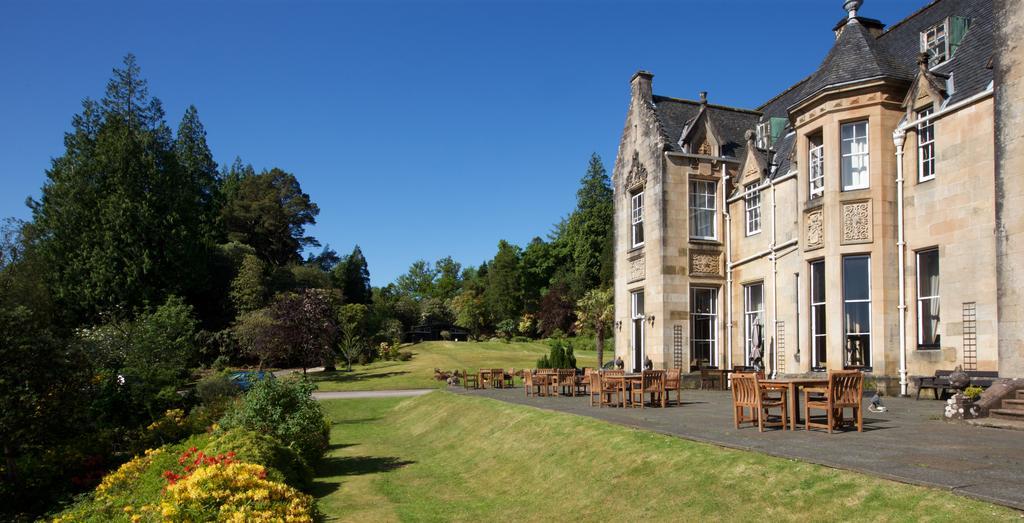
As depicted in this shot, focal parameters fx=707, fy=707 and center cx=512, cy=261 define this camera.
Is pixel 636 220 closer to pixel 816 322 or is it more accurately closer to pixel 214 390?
pixel 816 322

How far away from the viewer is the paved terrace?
264 inches

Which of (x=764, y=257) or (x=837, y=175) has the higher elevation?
(x=837, y=175)

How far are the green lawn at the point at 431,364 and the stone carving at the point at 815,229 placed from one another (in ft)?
70.5

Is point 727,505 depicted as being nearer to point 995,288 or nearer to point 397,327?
point 995,288

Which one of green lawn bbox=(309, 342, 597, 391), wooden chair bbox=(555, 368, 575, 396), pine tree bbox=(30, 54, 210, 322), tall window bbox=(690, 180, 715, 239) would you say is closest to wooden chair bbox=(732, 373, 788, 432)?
wooden chair bbox=(555, 368, 575, 396)

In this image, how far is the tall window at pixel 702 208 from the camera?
25.6 metres

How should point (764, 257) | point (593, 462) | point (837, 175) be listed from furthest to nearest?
1. point (764, 257)
2. point (837, 175)
3. point (593, 462)

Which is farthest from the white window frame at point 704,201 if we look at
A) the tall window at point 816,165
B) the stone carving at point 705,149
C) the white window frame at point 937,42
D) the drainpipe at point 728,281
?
the white window frame at point 937,42

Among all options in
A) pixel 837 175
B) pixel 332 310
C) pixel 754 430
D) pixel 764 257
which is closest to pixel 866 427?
pixel 754 430

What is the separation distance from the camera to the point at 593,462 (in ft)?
34.4

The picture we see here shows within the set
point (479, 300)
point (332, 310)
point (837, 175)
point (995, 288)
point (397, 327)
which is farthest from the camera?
point (479, 300)

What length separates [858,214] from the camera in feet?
59.9

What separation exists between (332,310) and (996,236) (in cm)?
3908

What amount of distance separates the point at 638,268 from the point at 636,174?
3644 mm
